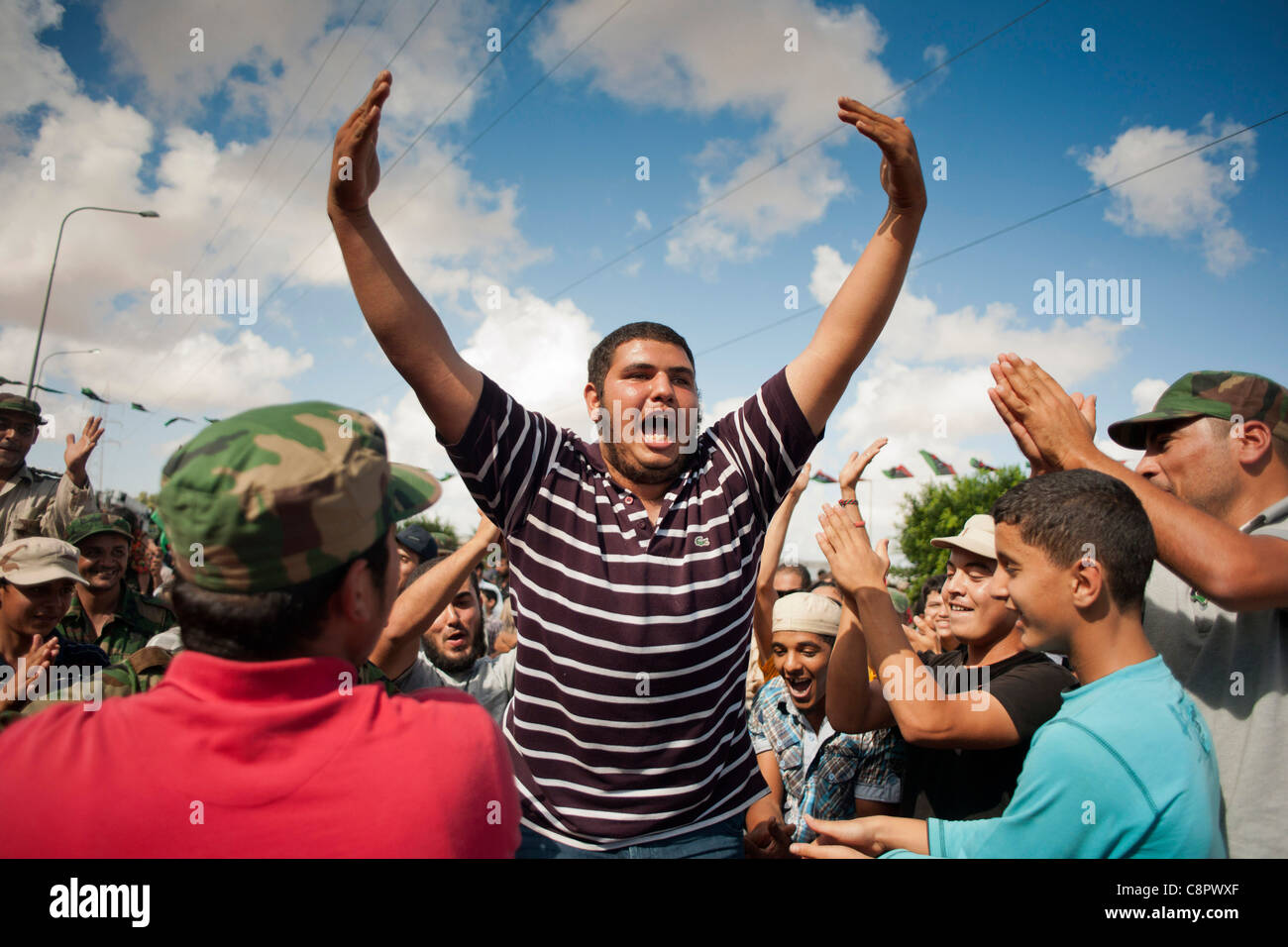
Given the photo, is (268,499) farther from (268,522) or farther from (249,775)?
(249,775)

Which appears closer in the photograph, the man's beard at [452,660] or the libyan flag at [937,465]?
the man's beard at [452,660]

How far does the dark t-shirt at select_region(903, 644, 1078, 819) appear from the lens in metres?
2.25

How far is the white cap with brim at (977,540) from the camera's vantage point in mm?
3002

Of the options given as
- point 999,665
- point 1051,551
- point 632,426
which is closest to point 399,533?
point 632,426

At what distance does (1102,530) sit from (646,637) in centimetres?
114

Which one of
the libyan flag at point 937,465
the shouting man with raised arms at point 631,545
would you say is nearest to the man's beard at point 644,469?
the shouting man with raised arms at point 631,545

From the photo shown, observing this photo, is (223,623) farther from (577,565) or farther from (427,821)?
(577,565)

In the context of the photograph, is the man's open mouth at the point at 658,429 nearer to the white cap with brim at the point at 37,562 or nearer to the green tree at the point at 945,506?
the white cap with brim at the point at 37,562

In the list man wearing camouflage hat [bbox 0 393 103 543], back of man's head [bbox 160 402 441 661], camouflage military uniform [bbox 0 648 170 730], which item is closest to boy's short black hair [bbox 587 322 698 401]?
back of man's head [bbox 160 402 441 661]

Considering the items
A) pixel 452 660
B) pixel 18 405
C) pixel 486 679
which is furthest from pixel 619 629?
pixel 18 405

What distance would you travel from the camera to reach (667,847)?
183 cm

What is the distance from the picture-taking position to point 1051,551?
1891 millimetres

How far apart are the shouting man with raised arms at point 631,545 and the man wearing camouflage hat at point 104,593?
349cm
